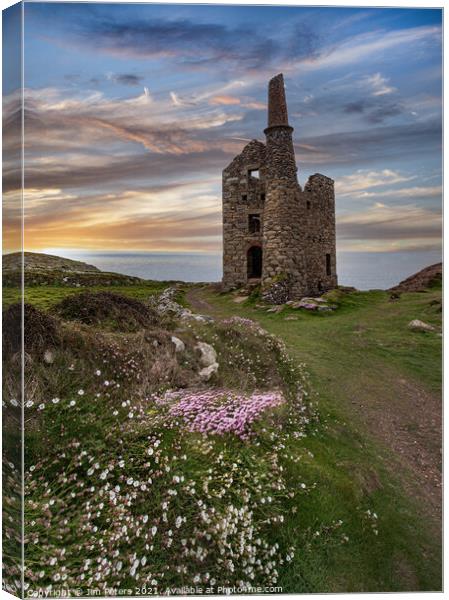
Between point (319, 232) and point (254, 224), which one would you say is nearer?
point (319, 232)

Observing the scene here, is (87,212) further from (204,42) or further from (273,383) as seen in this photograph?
(273,383)

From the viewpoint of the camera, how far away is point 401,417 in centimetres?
556

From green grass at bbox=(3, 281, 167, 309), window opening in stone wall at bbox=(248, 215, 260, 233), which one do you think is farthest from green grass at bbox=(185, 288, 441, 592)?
window opening in stone wall at bbox=(248, 215, 260, 233)

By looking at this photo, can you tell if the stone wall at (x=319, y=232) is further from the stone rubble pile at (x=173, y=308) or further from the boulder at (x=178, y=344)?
the boulder at (x=178, y=344)

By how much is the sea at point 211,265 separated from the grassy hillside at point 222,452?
27 cm

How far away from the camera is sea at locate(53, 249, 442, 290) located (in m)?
5.54

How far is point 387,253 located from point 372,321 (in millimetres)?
1174

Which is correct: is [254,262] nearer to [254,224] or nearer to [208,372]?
[254,224]

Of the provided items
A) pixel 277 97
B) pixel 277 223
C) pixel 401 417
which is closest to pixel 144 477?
pixel 401 417

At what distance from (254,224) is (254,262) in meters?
1.91

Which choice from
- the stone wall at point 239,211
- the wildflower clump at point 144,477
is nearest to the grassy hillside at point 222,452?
the wildflower clump at point 144,477

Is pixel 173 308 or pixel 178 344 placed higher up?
pixel 173 308

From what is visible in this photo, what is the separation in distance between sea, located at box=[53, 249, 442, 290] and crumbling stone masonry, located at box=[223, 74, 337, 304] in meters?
0.27

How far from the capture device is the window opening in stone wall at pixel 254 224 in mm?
8739
